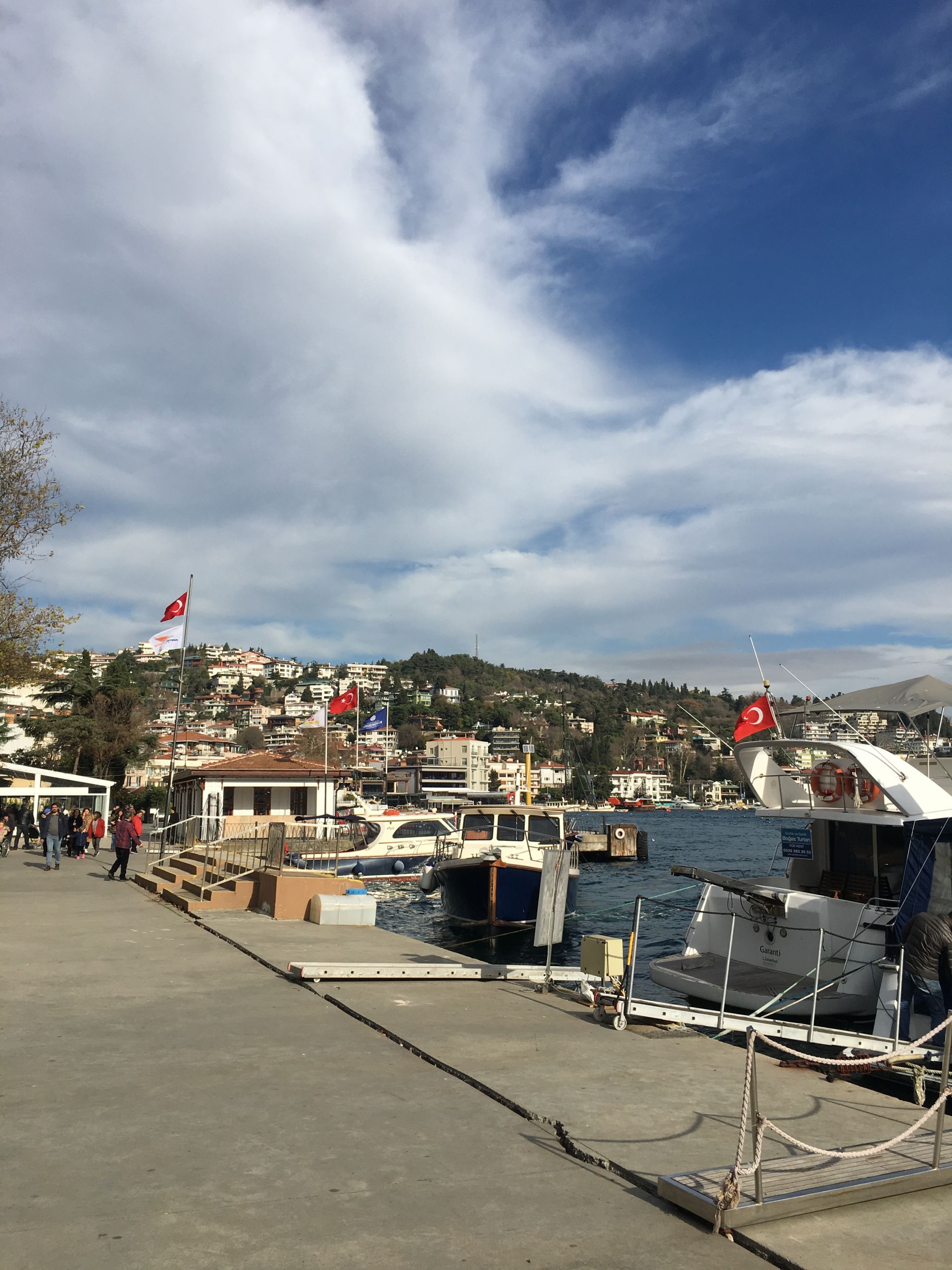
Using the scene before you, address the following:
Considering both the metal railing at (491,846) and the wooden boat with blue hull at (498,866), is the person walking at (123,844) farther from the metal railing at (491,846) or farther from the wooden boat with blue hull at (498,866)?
the metal railing at (491,846)

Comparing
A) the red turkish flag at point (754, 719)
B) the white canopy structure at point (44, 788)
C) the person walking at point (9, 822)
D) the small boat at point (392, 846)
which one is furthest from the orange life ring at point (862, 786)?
the white canopy structure at point (44, 788)

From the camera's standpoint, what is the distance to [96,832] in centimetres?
3678

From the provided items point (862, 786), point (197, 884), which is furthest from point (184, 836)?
point (862, 786)

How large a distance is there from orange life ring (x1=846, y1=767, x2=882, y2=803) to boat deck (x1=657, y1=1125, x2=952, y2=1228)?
9339mm

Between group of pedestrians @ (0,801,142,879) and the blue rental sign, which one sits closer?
the blue rental sign

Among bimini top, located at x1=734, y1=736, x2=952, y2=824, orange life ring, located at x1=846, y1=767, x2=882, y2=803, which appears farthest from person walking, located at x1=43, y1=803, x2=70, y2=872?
orange life ring, located at x1=846, y1=767, x2=882, y2=803

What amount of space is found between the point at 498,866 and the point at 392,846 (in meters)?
16.3

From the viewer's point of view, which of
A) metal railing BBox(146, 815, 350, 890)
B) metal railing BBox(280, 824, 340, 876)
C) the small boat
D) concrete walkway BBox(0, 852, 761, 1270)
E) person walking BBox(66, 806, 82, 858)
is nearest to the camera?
concrete walkway BBox(0, 852, 761, 1270)

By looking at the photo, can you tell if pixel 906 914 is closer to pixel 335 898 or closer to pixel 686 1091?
pixel 686 1091

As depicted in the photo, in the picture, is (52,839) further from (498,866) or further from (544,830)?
(544,830)

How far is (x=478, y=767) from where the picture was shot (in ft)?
537

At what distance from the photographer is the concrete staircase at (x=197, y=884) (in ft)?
57.0

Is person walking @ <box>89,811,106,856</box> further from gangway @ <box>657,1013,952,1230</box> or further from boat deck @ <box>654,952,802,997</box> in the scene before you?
gangway @ <box>657,1013,952,1230</box>

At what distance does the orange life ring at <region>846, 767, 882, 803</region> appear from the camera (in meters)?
14.2
